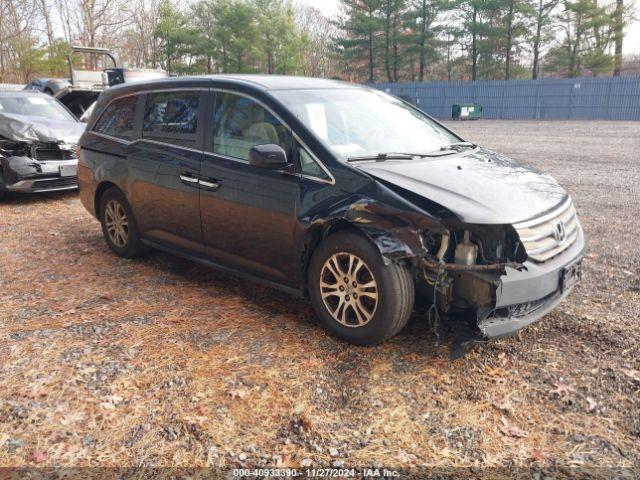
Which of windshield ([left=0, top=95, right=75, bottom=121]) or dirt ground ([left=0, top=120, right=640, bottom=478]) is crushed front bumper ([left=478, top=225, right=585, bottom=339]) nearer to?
dirt ground ([left=0, top=120, right=640, bottom=478])

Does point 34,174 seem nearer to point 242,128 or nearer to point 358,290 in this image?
point 242,128

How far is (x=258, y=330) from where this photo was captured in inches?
151

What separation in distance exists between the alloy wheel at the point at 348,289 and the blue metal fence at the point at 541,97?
94.6 feet

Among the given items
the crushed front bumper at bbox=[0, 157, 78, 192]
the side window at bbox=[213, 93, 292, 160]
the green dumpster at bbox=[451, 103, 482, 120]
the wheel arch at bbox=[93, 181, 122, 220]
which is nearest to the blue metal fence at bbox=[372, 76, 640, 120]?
the green dumpster at bbox=[451, 103, 482, 120]

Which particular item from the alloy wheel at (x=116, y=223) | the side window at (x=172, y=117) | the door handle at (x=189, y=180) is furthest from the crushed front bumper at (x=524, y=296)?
the alloy wheel at (x=116, y=223)

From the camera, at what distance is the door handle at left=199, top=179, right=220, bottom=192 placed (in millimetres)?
4169

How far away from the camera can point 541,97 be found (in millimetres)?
33188

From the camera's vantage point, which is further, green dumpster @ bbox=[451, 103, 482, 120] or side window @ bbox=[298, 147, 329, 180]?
green dumpster @ bbox=[451, 103, 482, 120]

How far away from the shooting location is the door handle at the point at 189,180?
14.2ft

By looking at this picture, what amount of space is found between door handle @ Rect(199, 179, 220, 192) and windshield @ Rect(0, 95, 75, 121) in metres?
6.60

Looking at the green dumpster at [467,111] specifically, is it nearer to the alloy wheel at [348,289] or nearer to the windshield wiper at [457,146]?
the windshield wiper at [457,146]

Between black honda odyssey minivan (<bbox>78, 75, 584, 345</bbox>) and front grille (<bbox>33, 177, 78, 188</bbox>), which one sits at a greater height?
black honda odyssey minivan (<bbox>78, 75, 584, 345</bbox>)

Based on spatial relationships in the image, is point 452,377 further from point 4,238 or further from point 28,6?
point 28,6

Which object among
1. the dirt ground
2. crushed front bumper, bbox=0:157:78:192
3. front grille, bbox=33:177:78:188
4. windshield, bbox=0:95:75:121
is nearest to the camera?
the dirt ground
